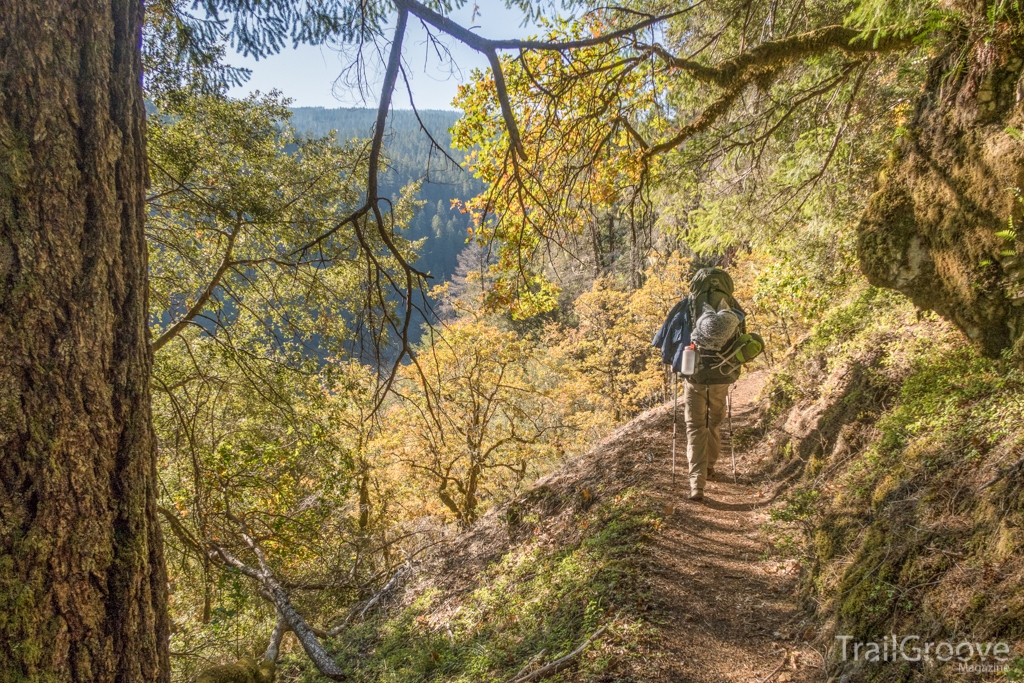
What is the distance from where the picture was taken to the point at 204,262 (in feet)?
20.0

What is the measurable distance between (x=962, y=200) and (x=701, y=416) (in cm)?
263

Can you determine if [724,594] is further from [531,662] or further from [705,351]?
[705,351]

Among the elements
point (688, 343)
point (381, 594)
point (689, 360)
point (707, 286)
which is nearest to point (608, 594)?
point (689, 360)

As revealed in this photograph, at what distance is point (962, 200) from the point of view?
122 inches

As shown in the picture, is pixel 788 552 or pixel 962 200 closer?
pixel 962 200

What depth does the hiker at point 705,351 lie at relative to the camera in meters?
4.64

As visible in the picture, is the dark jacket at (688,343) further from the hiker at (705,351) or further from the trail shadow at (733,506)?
the trail shadow at (733,506)

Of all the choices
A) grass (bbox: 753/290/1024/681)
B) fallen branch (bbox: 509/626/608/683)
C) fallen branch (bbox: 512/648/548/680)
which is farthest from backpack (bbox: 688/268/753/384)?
fallen branch (bbox: 512/648/548/680)

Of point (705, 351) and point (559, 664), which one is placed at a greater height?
point (705, 351)


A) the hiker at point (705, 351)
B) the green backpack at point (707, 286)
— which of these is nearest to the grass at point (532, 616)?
the hiker at point (705, 351)

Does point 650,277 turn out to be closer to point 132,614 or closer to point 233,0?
point 233,0

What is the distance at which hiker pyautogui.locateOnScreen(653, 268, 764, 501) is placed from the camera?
4.64 metres

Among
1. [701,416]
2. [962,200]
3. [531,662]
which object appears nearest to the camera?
[962,200]

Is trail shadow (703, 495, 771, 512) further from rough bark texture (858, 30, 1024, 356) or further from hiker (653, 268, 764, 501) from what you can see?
rough bark texture (858, 30, 1024, 356)
